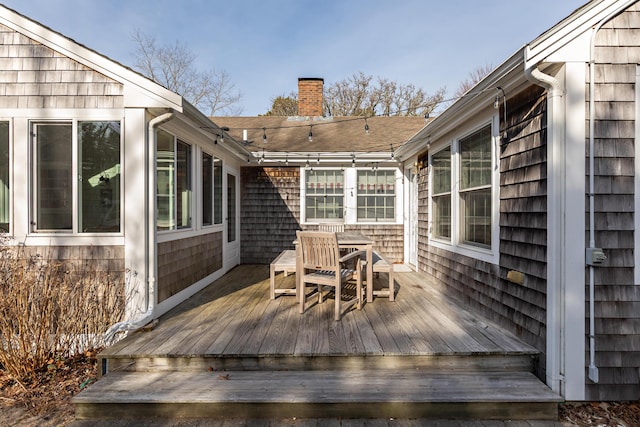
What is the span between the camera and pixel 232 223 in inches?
269

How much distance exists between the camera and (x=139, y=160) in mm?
3432

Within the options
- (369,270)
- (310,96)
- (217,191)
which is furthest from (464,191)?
(310,96)

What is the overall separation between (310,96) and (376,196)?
3.88 meters

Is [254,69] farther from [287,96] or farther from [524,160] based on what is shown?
[524,160]

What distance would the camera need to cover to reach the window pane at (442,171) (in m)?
4.68

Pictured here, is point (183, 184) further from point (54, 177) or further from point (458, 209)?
point (458, 209)

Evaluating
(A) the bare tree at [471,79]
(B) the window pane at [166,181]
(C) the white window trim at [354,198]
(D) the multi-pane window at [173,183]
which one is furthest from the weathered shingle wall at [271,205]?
(A) the bare tree at [471,79]

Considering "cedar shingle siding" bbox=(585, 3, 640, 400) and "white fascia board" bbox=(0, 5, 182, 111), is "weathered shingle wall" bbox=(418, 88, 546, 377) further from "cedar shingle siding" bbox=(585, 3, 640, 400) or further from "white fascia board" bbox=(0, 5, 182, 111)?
"white fascia board" bbox=(0, 5, 182, 111)

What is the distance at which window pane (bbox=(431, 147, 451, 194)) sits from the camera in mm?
4678

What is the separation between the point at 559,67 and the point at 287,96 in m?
19.3

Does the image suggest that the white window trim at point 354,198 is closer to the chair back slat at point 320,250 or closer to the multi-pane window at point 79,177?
the chair back slat at point 320,250

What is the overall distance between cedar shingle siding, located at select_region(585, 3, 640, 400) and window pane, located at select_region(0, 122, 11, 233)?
5274mm

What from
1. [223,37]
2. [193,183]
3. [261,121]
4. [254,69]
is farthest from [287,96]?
[193,183]

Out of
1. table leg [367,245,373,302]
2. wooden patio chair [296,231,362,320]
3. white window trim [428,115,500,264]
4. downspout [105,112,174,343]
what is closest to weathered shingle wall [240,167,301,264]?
white window trim [428,115,500,264]
